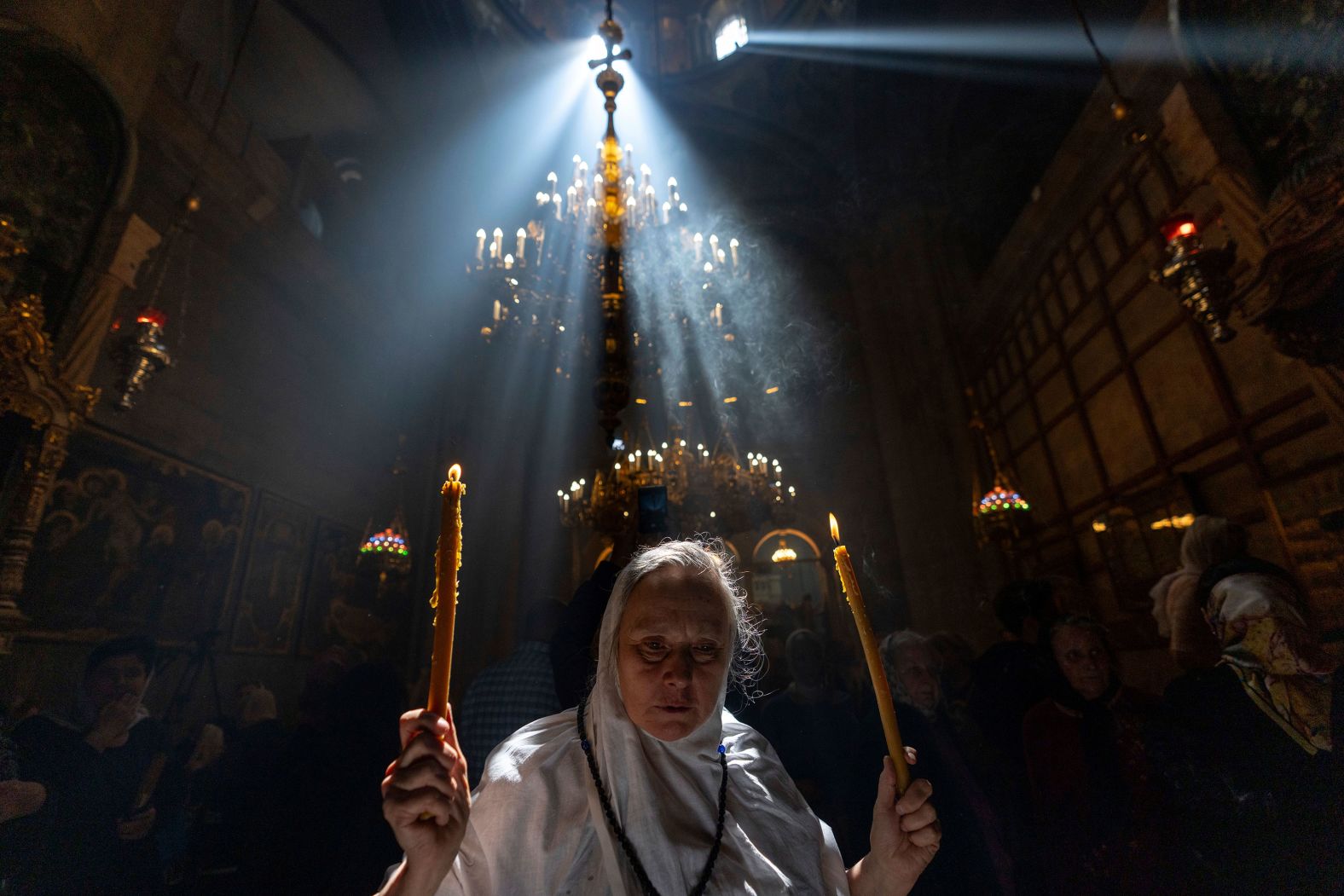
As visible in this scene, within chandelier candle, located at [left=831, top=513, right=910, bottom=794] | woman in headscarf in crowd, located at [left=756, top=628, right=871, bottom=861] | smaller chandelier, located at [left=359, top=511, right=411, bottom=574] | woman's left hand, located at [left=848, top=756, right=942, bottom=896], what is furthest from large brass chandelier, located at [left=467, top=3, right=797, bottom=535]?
chandelier candle, located at [left=831, top=513, right=910, bottom=794]

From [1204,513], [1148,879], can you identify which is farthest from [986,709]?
[1204,513]

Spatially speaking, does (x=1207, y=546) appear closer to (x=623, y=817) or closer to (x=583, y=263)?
(x=623, y=817)

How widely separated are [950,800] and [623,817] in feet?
6.61

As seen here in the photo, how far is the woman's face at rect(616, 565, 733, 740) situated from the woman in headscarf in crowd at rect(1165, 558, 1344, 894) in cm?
257

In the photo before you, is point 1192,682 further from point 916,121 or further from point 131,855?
point 916,121

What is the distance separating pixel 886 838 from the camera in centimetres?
118

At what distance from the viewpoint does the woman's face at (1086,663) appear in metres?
2.72

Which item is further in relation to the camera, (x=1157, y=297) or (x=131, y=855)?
(x=1157, y=297)

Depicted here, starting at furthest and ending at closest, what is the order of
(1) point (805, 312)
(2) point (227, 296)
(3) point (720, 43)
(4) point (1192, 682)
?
(3) point (720, 43)
(1) point (805, 312)
(2) point (227, 296)
(4) point (1192, 682)

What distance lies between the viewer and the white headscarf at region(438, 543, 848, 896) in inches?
43.9

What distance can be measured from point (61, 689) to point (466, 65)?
883 cm

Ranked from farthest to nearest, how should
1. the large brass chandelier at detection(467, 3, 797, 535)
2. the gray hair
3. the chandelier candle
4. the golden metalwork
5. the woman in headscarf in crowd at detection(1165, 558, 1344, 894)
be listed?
the large brass chandelier at detection(467, 3, 797, 535) < the golden metalwork < the woman in headscarf in crowd at detection(1165, 558, 1344, 894) < the gray hair < the chandelier candle

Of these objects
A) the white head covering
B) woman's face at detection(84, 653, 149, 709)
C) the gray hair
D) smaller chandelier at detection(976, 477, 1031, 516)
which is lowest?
woman's face at detection(84, 653, 149, 709)

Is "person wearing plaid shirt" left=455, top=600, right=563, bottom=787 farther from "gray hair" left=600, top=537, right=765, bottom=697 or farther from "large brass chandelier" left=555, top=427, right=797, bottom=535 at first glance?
"large brass chandelier" left=555, top=427, right=797, bottom=535
